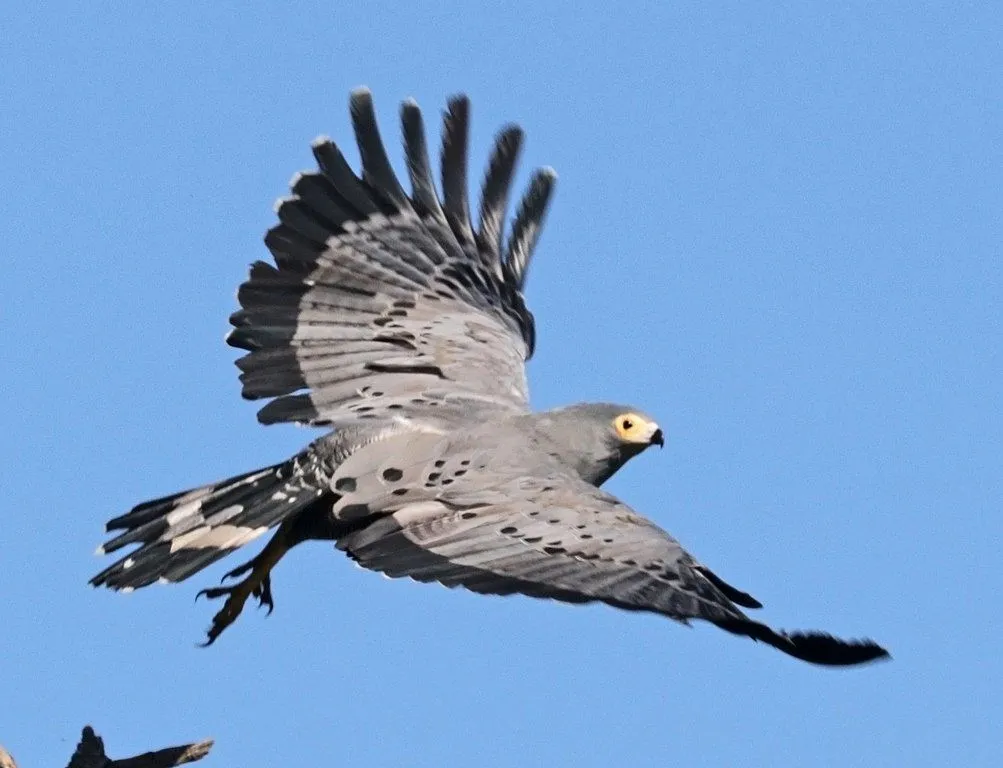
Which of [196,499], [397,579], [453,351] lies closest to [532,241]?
[453,351]

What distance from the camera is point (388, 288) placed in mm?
10602

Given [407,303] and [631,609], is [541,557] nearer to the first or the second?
[631,609]

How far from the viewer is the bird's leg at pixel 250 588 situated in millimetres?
9797

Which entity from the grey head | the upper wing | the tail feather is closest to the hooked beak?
the grey head

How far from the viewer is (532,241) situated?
Answer: 11.3 metres

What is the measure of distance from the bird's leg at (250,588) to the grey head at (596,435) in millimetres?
1472

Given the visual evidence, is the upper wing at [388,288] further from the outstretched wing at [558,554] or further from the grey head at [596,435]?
the outstretched wing at [558,554]

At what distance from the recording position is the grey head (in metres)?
9.35

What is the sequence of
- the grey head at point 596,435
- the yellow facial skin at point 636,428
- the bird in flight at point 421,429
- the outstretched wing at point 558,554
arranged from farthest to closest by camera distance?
1. the yellow facial skin at point 636,428
2. the grey head at point 596,435
3. the bird in flight at point 421,429
4. the outstretched wing at point 558,554

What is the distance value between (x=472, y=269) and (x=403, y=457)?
2153 mm

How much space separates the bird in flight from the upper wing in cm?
1

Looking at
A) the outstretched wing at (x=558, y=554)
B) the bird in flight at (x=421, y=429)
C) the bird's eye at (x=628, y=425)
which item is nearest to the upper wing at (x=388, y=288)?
the bird in flight at (x=421, y=429)

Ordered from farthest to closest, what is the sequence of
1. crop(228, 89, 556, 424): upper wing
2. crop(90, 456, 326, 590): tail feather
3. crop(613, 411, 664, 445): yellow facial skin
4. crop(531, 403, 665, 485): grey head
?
crop(228, 89, 556, 424): upper wing → crop(613, 411, 664, 445): yellow facial skin → crop(531, 403, 665, 485): grey head → crop(90, 456, 326, 590): tail feather

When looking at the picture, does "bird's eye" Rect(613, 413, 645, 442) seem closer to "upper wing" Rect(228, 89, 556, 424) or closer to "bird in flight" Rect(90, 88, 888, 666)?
"bird in flight" Rect(90, 88, 888, 666)
